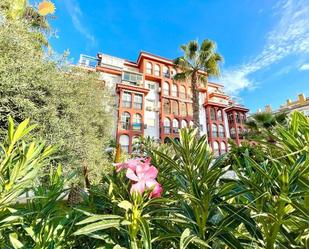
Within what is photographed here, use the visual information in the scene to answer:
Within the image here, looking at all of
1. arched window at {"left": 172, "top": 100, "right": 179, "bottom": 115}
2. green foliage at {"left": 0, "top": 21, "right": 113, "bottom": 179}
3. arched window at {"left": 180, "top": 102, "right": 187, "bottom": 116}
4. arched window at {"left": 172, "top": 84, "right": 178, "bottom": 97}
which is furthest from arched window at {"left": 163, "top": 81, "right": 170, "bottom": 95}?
green foliage at {"left": 0, "top": 21, "right": 113, "bottom": 179}

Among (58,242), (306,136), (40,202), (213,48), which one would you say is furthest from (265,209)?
(213,48)

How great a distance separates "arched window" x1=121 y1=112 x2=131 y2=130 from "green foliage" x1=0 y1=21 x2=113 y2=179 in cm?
1523

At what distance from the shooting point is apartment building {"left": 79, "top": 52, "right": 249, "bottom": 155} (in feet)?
80.5

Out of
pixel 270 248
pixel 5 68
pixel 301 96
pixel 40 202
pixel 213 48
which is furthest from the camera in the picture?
pixel 301 96

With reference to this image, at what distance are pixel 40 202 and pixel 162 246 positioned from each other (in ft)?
2.53

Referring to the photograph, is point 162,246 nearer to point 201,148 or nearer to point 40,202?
point 201,148

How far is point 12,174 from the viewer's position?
1.09m

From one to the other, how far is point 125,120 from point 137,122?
1.64m

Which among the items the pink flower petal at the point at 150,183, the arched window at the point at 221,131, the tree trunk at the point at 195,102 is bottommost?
the pink flower petal at the point at 150,183

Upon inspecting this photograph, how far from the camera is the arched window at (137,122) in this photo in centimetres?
2447

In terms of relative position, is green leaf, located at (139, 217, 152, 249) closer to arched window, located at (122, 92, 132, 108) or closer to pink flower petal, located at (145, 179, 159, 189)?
pink flower petal, located at (145, 179, 159, 189)

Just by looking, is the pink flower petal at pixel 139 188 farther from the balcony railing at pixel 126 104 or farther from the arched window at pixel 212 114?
the arched window at pixel 212 114

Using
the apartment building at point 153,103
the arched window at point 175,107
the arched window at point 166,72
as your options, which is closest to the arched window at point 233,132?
the apartment building at point 153,103

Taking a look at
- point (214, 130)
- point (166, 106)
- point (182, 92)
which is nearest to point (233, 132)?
point (214, 130)
